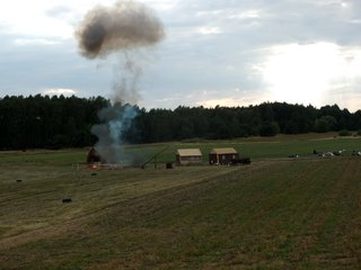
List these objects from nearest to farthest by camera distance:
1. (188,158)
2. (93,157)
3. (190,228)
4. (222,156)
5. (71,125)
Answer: (190,228), (93,157), (222,156), (188,158), (71,125)

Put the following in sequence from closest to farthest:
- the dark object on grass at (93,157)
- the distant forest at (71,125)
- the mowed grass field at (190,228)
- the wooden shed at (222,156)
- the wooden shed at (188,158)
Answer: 1. the mowed grass field at (190,228)
2. the dark object on grass at (93,157)
3. the wooden shed at (222,156)
4. the wooden shed at (188,158)
5. the distant forest at (71,125)

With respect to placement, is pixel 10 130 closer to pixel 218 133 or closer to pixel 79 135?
pixel 79 135

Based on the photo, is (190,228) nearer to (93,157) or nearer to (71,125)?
(93,157)

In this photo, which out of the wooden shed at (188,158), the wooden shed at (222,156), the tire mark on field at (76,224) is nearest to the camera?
the tire mark on field at (76,224)

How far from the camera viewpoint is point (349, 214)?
2386 centimetres

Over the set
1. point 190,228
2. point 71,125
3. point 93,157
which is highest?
point 71,125

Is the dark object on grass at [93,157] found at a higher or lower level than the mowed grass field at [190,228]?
higher

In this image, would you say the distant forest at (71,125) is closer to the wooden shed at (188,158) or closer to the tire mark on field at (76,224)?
the wooden shed at (188,158)

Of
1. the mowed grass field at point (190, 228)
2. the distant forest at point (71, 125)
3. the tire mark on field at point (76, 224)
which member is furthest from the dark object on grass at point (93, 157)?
the tire mark on field at point (76, 224)

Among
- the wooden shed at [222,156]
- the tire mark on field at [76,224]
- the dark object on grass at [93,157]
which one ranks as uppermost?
the dark object on grass at [93,157]

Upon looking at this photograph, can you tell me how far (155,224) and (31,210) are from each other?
1054 cm

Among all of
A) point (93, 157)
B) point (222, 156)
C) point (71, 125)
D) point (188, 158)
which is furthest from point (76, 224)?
point (71, 125)

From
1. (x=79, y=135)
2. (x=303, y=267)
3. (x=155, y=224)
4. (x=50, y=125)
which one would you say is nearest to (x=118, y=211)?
(x=155, y=224)

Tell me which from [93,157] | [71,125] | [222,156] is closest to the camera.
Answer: [93,157]
